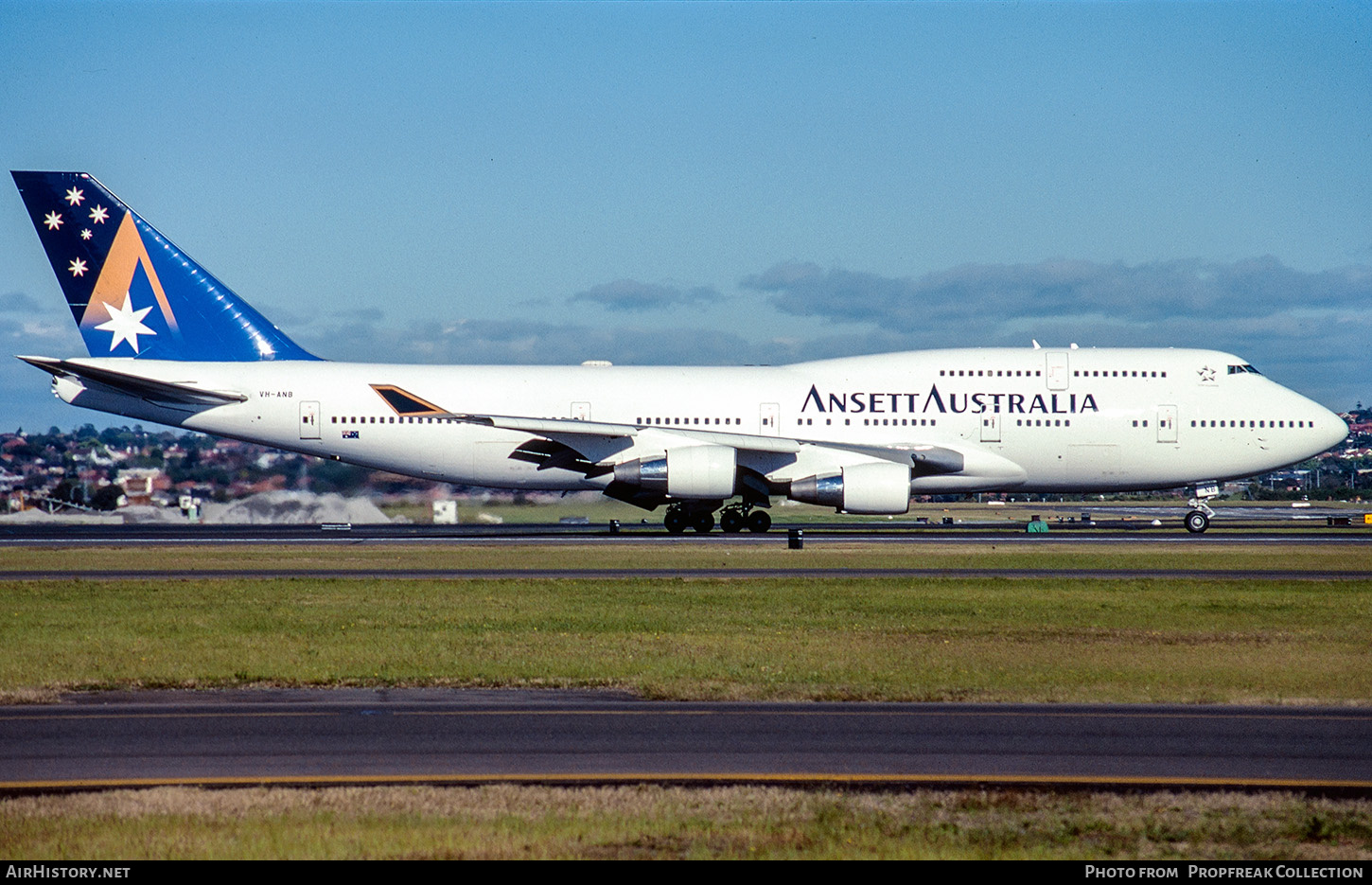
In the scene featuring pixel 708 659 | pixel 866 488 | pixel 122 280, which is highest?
pixel 122 280

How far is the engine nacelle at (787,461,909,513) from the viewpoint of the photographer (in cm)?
3878

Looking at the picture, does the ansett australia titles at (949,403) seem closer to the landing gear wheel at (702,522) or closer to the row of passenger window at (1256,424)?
the row of passenger window at (1256,424)

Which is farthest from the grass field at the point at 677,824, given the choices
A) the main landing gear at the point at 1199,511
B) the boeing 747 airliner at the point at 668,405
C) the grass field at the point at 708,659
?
the main landing gear at the point at 1199,511

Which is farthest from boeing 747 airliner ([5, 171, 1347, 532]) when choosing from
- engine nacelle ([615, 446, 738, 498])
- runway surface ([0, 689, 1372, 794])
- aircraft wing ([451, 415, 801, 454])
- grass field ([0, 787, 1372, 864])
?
grass field ([0, 787, 1372, 864])

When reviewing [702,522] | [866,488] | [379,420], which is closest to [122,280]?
[379,420]

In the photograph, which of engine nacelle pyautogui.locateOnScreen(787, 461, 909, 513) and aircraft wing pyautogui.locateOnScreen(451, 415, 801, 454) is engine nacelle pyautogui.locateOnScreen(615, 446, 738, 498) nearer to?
aircraft wing pyautogui.locateOnScreen(451, 415, 801, 454)

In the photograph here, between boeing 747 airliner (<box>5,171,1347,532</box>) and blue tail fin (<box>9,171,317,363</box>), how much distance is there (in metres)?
0.06

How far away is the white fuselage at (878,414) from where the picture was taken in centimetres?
4206

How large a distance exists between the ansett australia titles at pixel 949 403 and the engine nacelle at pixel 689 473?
4396mm

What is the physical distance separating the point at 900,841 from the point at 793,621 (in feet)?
39.4

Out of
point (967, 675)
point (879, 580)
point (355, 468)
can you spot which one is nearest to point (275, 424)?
point (355, 468)

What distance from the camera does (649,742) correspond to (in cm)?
1178

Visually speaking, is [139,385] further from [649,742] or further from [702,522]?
[649,742]

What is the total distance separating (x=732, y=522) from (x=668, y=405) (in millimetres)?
4270
